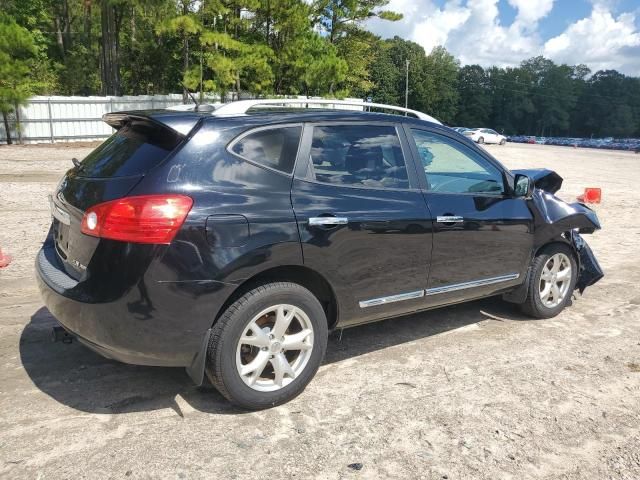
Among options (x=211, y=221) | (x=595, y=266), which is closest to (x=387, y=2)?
(x=595, y=266)

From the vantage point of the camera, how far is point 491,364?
4.11 meters

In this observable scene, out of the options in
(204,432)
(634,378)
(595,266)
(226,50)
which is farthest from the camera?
(226,50)

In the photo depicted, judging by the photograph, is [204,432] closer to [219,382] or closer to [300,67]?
[219,382]

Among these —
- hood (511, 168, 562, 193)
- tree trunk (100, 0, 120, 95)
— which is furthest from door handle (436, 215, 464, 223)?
tree trunk (100, 0, 120, 95)

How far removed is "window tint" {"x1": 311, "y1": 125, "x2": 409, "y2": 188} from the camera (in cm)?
360

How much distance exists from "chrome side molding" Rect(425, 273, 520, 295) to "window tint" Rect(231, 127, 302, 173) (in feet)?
4.74

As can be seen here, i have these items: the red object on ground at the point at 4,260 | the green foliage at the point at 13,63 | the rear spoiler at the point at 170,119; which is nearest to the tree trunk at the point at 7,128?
the green foliage at the point at 13,63

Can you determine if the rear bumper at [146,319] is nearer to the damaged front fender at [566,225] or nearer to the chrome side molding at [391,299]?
the chrome side molding at [391,299]

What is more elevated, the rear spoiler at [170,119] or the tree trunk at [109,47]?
the tree trunk at [109,47]

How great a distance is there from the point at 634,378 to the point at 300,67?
1107 inches

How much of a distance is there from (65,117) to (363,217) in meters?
27.8

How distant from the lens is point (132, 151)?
3342 millimetres

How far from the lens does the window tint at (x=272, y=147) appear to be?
10.8ft

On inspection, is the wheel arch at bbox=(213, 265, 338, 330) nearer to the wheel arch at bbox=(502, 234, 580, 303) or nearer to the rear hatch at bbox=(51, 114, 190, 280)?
the rear hatch at bbox=(51, 114, 190, 280)
